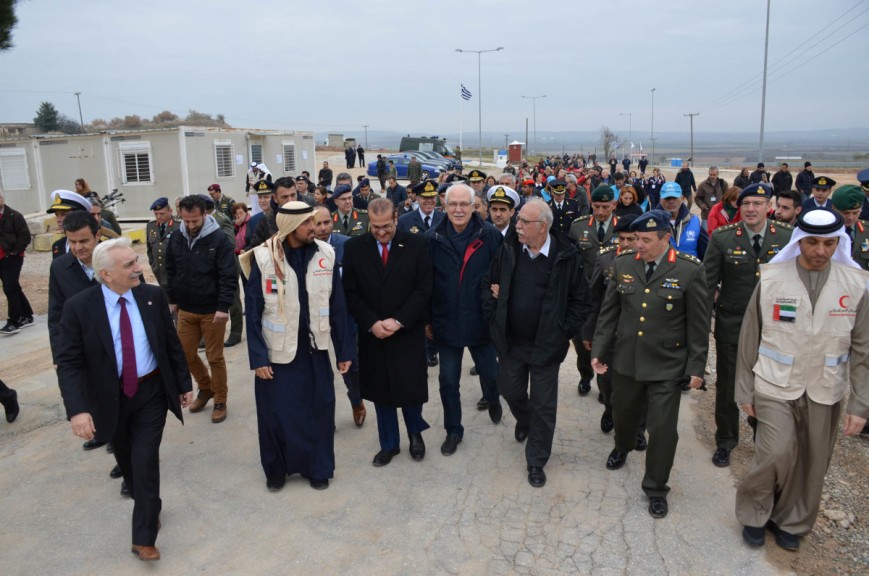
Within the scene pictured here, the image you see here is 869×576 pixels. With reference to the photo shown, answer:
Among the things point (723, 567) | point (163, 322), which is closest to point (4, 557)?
point (163, 322)

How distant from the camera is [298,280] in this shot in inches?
180

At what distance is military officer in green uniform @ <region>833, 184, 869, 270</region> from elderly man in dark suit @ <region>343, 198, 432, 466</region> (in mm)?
3826

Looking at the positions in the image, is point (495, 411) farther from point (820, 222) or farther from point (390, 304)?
point (820, 222)

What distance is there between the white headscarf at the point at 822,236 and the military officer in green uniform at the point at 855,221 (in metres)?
2.22

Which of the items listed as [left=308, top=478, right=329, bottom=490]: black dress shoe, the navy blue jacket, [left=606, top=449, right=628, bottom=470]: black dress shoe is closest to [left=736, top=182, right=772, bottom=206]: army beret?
the navy blue jacket

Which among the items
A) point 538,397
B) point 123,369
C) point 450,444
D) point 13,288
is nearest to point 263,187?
point 13,288

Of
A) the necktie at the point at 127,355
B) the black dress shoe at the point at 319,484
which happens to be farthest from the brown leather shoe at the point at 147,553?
the black dress shoe at the point at 319,484

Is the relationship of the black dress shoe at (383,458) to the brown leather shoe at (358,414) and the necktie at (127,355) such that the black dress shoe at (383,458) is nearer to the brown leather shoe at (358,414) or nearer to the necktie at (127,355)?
the brown leather shoe at (358,414)

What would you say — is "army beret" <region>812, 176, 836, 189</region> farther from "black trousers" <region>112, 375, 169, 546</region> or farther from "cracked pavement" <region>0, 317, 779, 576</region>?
"black trousers" <region>112, 375, 169, 546</region>

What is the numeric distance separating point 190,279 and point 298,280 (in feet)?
5.54

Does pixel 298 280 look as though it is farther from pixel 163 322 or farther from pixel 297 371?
pixel 163 322

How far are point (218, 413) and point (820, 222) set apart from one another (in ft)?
16.5

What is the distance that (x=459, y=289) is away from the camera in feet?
17.1

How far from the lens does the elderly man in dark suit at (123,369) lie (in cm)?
376
